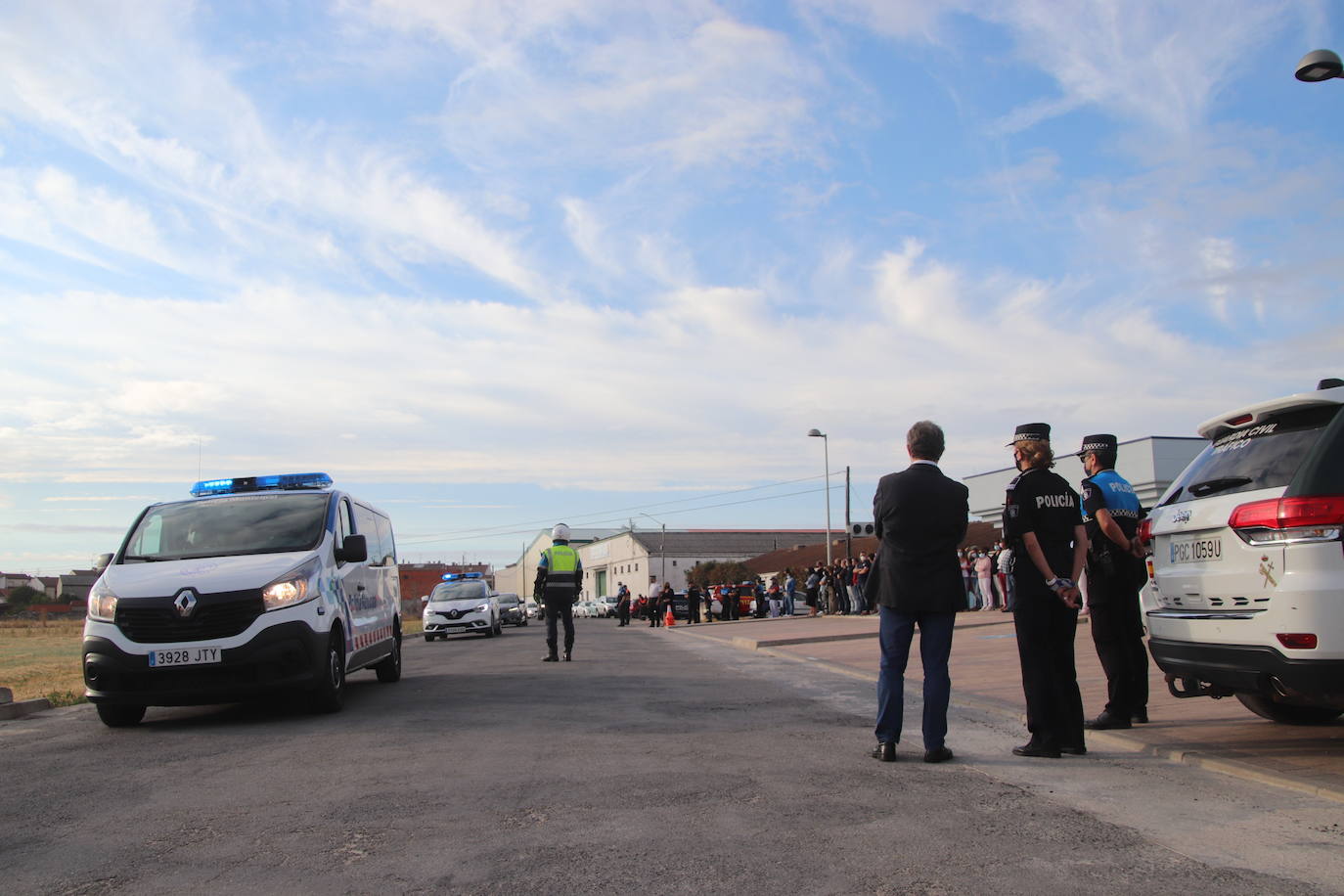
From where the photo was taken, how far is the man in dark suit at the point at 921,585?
20.5 feet

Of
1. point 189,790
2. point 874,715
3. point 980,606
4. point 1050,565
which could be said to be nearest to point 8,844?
point 189,790

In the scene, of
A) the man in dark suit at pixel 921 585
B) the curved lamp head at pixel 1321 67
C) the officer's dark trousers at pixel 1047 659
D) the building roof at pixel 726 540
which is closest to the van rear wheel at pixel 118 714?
the man in dark suit at pixel 921 585

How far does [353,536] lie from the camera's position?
9.43 m

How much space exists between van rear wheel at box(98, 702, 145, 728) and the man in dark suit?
602cm

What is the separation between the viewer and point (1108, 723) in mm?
7203

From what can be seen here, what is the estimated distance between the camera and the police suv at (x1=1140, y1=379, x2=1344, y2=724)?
5145 millimetres

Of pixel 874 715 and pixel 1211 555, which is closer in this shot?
pixel 1211 555

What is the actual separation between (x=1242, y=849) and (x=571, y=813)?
2765 mm

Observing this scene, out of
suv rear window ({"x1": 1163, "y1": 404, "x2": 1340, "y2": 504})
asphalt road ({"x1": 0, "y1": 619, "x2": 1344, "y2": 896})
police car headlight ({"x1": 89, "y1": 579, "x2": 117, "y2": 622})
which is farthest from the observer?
police car headlight ({"x1": 89, "y1": 579, "x2": 117, "y2": 622})

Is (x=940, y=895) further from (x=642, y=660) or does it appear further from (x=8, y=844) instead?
(x=642, y=660)

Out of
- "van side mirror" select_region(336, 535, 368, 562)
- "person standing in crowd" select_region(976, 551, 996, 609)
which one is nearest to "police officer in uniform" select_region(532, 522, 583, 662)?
"van side mirror" select_region(336, 535, 368, 562)

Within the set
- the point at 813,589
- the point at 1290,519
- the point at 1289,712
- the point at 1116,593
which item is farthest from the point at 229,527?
the point at 813,589

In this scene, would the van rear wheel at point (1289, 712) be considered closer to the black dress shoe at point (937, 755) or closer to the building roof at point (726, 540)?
the black dress shoe at point (937, 755)

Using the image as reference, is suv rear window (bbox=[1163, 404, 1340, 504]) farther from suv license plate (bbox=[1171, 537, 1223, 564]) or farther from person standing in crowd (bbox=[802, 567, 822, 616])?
person standing in crowd (bbox=[802, 567, 822, 616])
